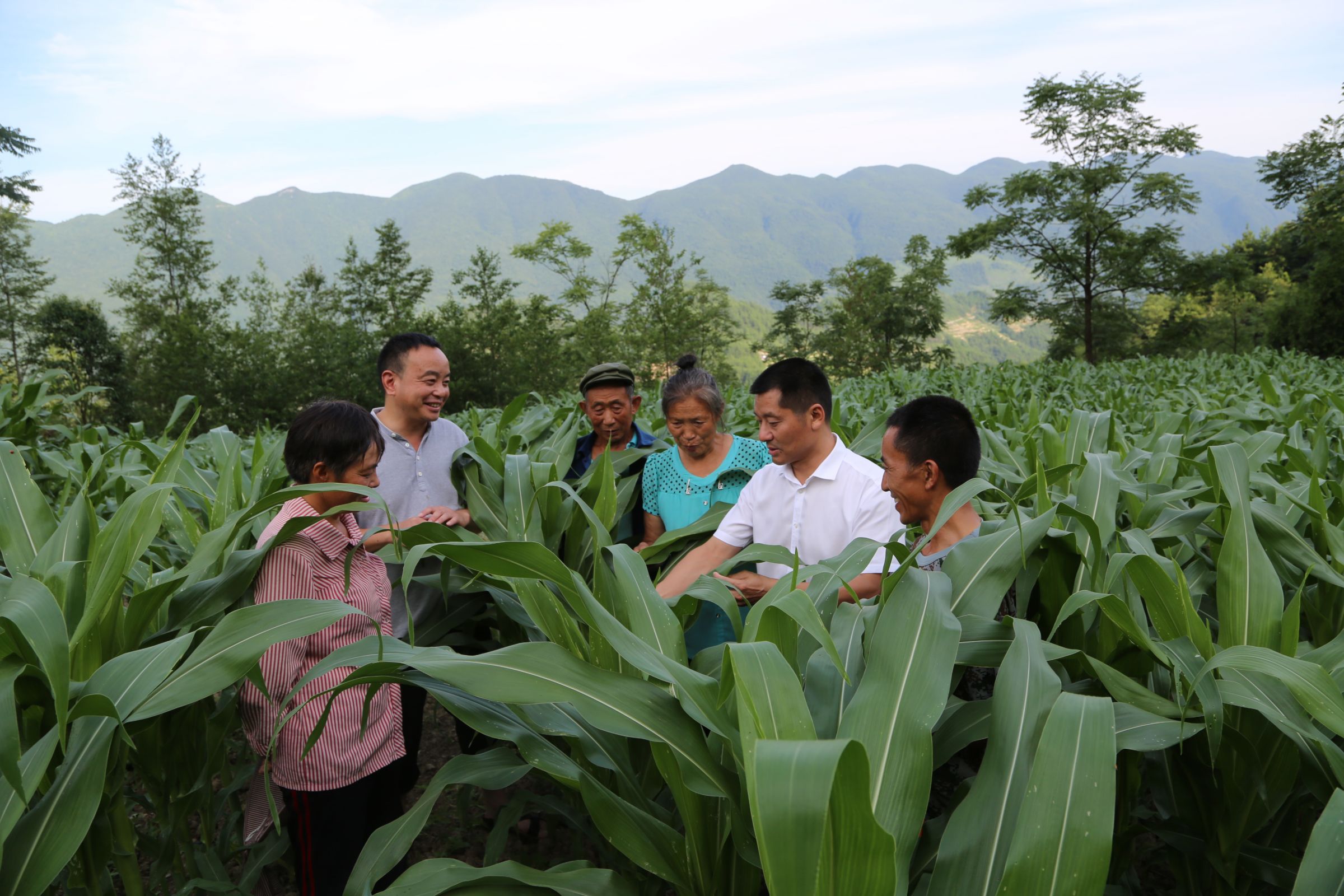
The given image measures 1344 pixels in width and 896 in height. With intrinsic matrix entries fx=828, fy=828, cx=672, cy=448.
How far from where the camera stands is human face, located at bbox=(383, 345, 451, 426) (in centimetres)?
266

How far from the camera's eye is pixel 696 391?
256cm

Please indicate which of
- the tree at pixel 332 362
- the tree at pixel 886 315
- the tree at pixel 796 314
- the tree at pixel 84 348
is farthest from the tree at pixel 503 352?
the tree at pixel 796 314

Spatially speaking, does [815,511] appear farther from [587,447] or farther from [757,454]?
[587,447]

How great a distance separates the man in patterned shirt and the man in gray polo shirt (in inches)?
→ 49.3

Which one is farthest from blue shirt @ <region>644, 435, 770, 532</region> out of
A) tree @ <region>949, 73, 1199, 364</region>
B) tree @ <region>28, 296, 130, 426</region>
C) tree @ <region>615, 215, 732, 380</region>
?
tree @ <region>615, 215, 732, 380</region>

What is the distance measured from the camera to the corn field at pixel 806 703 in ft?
2.98

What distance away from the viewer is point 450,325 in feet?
112

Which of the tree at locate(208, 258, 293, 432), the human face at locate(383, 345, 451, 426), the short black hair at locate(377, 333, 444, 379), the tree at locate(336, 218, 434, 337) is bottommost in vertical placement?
the tree at locate(208, 258, 293, 432)

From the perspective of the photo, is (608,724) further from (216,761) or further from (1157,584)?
(216,761)

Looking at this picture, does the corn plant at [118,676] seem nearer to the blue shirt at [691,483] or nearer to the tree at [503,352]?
the blue shirt at [691,483]

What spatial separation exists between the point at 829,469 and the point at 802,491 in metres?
0.10

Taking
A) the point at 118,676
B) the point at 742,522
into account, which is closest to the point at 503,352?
the point at 742,522

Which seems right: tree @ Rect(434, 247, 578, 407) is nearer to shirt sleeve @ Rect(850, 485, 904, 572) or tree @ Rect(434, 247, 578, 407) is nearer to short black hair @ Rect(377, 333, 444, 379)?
short black hair @ Rect(377, 333, 444, 379)

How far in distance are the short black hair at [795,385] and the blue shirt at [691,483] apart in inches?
13.5
